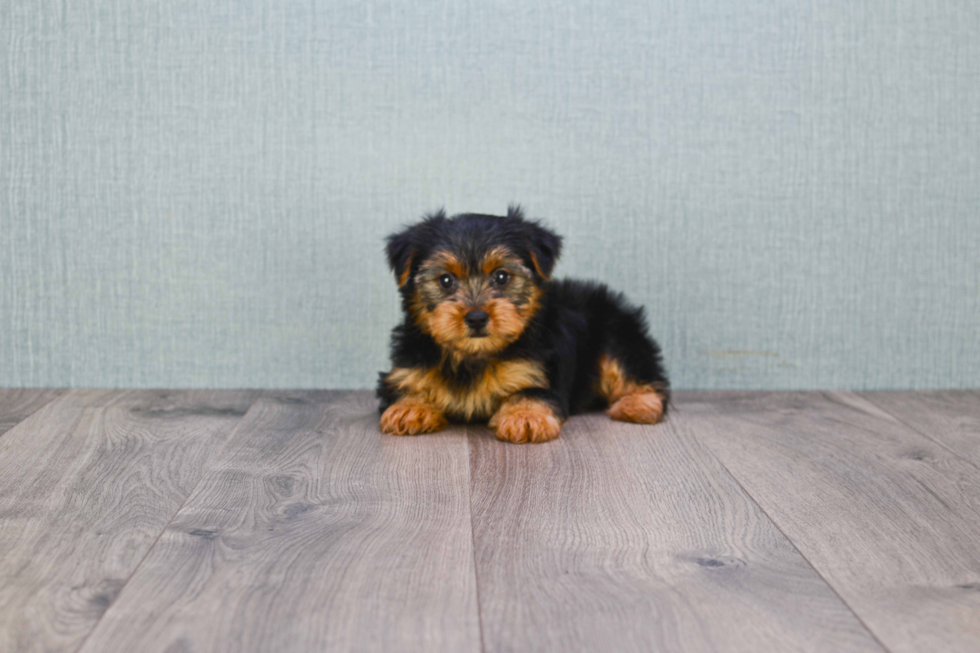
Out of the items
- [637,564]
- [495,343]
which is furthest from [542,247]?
[637,564]

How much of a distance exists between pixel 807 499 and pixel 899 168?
172cm

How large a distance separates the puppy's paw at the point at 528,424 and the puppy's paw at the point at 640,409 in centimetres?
29

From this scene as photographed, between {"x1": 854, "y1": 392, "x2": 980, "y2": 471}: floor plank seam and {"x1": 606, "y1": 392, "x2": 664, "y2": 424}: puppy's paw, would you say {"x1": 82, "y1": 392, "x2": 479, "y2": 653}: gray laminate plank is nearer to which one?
{"x1": 606, "y1": 392, "x2": 664, "y2": 424}: puppy's paw

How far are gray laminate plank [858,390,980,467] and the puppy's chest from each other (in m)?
1.21

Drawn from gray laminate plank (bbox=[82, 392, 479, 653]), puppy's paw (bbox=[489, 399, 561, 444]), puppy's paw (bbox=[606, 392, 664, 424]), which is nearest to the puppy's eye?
puppy's paw (bbox=[489, 399, 561, 444])

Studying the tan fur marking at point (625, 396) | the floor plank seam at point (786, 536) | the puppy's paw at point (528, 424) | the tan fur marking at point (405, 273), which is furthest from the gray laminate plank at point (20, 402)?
the floor plank seam at point (786, 536)

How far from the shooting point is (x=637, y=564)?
158cm

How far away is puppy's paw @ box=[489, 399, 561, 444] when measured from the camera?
2457 mm

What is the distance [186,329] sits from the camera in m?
3.13

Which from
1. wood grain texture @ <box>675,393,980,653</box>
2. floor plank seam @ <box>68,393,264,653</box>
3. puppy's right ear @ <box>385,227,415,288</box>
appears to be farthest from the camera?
puppy's right ear @ <box>385,227,415,288</box>

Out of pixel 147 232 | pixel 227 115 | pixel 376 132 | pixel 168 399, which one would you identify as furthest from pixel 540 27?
pixel 168 399

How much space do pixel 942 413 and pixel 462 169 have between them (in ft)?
6.11

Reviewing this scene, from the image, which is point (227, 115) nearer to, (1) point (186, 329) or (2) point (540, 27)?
(1) point (186, 329)

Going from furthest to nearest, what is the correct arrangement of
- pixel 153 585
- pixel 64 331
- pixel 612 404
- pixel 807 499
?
pixel 64 331 → pixel 612 404 → pixel 807 499 → pixel 153 585
